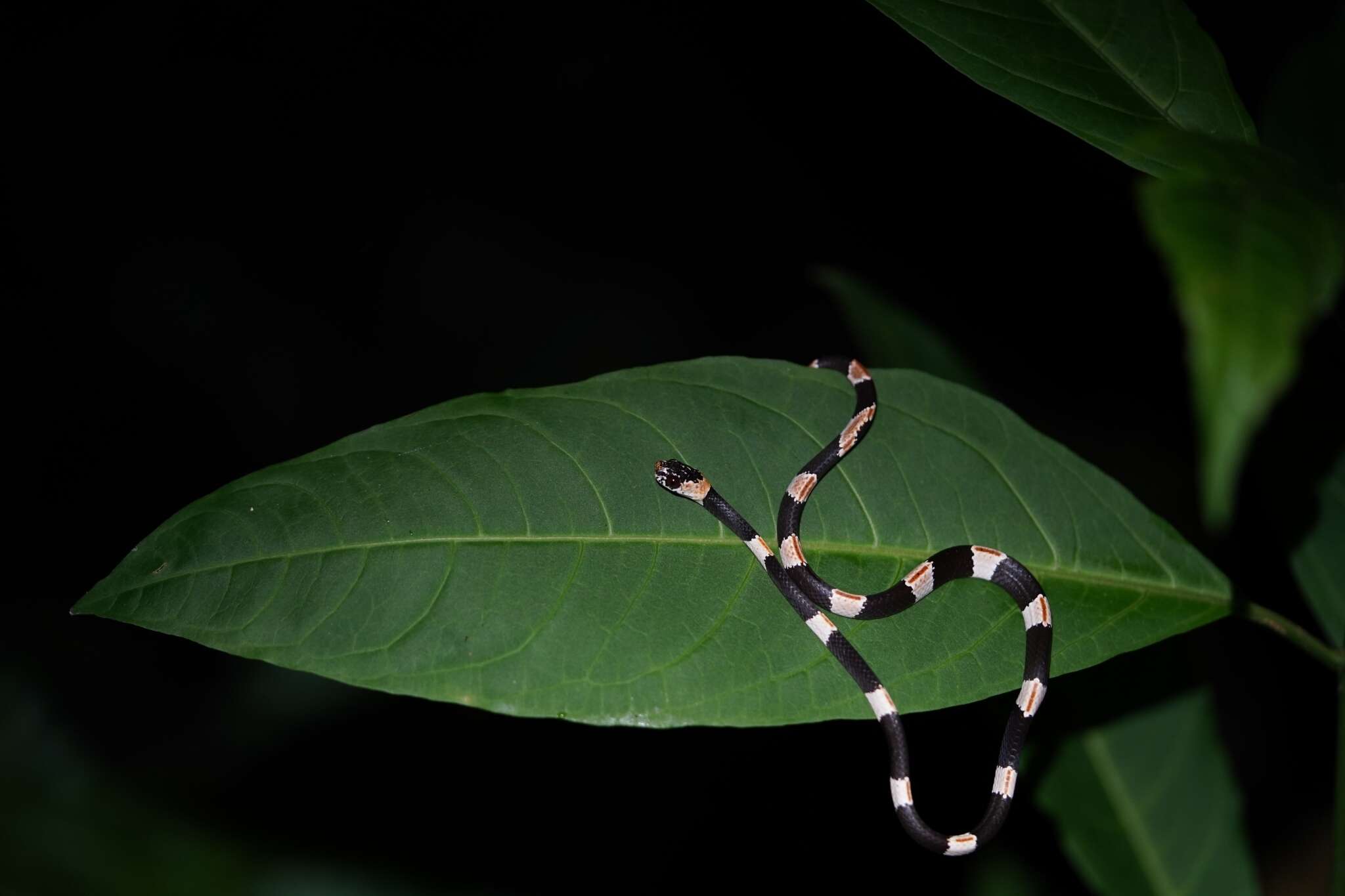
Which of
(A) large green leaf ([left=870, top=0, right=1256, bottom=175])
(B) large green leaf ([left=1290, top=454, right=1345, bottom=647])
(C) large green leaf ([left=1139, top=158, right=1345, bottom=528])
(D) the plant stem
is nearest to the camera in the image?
(C) large green leaf ([left=1139, top=158, right=1345, bottom=528])

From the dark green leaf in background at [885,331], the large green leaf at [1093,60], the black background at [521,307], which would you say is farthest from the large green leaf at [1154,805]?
the large green leaf at [1093,60]

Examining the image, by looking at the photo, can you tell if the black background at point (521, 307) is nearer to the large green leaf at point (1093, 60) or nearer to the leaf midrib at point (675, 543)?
the leaf midrib at point (675, 543)

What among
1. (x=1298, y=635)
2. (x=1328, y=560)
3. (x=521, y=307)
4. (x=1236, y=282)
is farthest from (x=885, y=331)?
(x=521, y=307)

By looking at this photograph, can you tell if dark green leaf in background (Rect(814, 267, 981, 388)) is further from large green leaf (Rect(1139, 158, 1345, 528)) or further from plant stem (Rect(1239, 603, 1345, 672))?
large green leaf (Rect(1139, 158, 1345, 528))

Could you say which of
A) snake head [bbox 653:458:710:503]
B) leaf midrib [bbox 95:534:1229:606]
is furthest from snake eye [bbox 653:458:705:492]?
leaf midrib [bbox 95:534:1229:606]

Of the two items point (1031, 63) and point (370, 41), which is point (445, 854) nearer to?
point (1031, 63)
